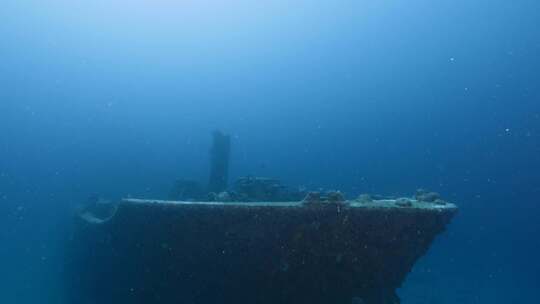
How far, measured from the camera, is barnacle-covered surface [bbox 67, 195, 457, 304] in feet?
15.6

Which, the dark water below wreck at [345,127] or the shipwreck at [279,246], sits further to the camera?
the dark water below wreck at [345,127]

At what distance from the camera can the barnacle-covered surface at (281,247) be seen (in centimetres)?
476

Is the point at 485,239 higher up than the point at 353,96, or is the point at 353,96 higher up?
the point at 353,96

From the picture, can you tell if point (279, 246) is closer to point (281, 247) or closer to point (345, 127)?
point (281, 247)

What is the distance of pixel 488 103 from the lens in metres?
93.2

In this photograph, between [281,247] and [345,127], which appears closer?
[281,247]

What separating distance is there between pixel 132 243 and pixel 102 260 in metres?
1.85

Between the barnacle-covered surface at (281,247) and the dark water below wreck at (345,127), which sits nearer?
the barnacle-covered surface at (281,247)

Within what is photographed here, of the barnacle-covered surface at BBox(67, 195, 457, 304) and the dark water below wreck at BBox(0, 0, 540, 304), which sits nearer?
the barnacle-covered surface at BBox(67, 195, 457, 304)

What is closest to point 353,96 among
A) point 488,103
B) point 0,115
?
point 488,103

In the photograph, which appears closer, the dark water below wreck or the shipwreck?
the shipwreck

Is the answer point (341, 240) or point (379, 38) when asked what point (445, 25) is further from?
point (341, 240)

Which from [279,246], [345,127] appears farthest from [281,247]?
[345,127]

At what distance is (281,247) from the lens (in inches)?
193
